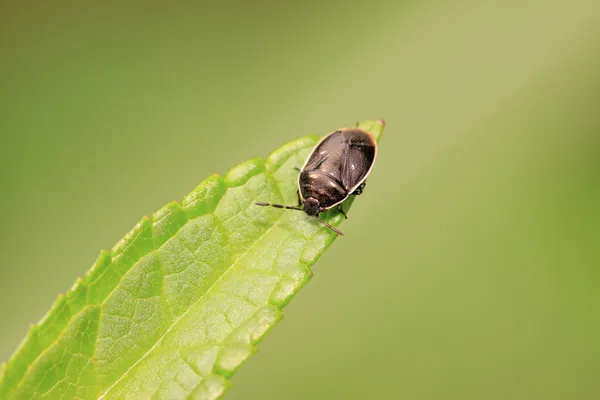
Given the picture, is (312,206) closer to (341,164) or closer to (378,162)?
(341,164)

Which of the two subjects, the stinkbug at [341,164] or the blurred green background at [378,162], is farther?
the blurred green background at [378,162]

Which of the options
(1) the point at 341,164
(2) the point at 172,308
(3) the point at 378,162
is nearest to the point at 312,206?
(1) the point at 341,164

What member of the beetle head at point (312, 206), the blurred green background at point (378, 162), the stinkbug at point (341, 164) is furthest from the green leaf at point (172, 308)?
the blurred green background at point (378, 162)

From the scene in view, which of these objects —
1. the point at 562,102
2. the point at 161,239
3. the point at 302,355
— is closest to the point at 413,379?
the point at 302,355

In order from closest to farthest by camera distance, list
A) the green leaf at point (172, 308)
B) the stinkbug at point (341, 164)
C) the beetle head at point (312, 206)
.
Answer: the green leaf at point (172, 308) < the beetle head at point (312, 206) < the stinkbug at point (341, 164)

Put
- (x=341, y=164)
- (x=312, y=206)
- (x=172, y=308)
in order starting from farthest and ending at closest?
1. (x=341, y=164)
2. (x=312, y=206)
3. (x=172, y=308)

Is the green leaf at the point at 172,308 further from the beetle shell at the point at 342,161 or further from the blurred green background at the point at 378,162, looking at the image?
the blurred green background at the point at 378,162

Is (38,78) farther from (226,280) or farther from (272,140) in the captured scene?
(226,280)
